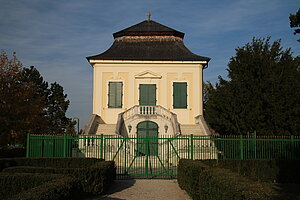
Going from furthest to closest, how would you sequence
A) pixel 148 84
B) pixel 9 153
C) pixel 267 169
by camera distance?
pixel 148 84, pixel 9 153, pixel 267 169

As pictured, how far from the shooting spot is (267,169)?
15.4m

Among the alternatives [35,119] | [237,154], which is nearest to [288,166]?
[237,154]

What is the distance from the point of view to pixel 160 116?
2436cm

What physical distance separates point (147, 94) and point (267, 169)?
41.7 feet

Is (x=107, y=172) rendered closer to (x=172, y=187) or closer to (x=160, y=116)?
(x=172, y=187)

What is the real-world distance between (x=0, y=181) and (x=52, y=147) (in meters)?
6.83

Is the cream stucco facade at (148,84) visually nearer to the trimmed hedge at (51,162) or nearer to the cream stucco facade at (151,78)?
the cream stucco facade at (151,78)

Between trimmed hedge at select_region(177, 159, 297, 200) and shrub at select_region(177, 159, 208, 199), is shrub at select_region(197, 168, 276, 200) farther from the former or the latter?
shrub at select_region(177, 159, 208, 199)

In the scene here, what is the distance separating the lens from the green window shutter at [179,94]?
26078 millimetres

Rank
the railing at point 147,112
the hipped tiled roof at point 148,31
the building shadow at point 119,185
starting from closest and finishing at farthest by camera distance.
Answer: the building shadow at point 119,185 → the railing at point 147,112 → the hipped tiled roof at point 148,31

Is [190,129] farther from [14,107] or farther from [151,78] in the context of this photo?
[14,107]

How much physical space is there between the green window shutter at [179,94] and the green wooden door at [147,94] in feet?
5.40

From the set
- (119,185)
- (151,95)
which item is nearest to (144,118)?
(151,95)

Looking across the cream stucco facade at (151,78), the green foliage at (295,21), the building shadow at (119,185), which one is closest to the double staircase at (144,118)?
the cream stucco facade at (151,78)
